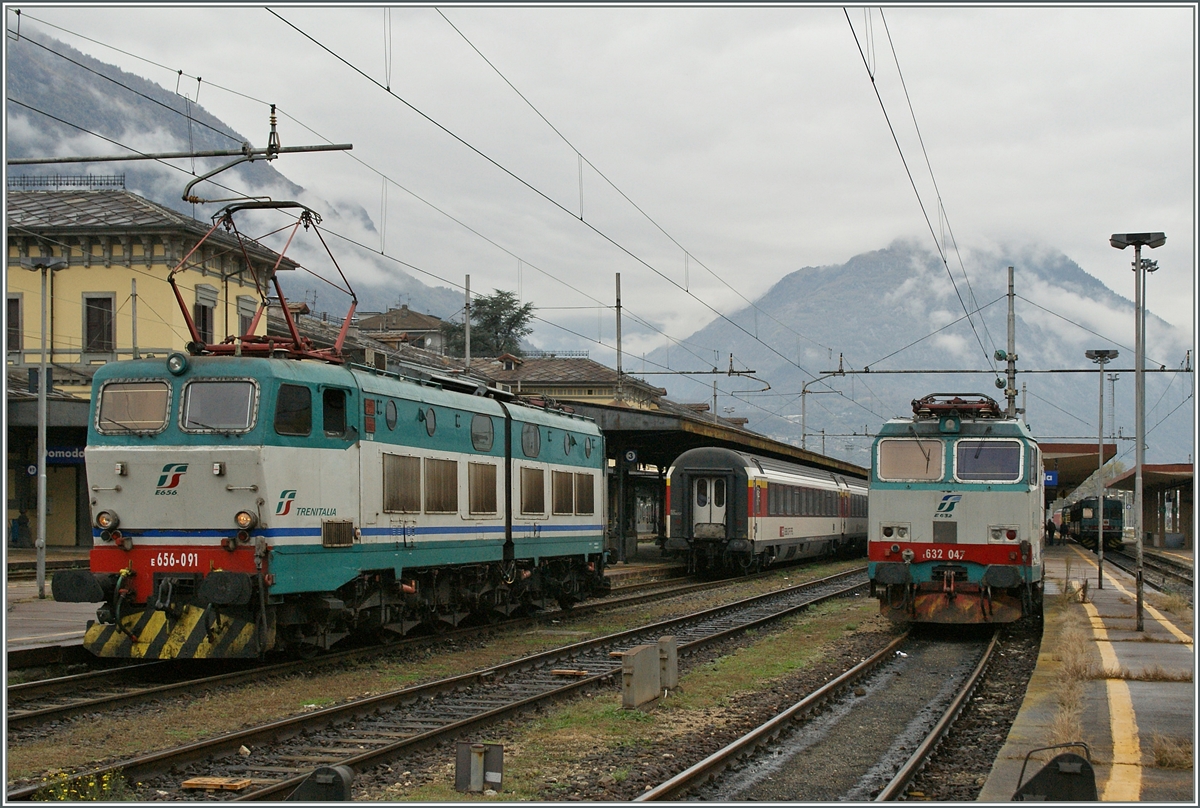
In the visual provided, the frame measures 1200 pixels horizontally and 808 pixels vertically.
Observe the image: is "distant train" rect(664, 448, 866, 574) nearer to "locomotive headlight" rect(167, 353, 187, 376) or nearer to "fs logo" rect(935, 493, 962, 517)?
"fs logo" rect(935, 493, 962, 517)

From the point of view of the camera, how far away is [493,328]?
303 ft

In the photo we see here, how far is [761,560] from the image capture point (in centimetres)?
3400

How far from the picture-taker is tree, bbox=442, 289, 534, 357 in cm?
9106

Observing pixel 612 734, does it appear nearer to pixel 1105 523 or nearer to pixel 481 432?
pixel 481 432

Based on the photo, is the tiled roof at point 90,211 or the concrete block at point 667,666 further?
the tiled roof at point 90,211

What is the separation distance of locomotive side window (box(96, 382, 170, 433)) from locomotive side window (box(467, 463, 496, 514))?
5107 millimetres

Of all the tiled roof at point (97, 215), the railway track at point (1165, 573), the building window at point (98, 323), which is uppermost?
the tiled roof at point (97, 215)

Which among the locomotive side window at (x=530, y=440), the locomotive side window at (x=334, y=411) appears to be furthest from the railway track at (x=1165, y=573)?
the locomotive side window at (x=334, y=411)

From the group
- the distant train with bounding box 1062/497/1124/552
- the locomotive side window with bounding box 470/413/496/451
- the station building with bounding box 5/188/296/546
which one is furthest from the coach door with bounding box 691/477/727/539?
the distant train with bounding box 1062/497/1124/552

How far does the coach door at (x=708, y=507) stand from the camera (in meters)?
32.5

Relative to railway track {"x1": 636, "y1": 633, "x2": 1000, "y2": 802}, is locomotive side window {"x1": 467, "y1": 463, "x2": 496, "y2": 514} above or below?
above

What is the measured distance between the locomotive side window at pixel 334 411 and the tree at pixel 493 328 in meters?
76.1

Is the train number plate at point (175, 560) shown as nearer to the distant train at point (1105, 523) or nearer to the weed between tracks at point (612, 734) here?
the weed between tracks at point (612, 734)

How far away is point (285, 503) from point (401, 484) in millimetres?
2451
